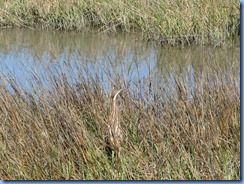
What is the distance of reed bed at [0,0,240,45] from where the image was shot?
568cm

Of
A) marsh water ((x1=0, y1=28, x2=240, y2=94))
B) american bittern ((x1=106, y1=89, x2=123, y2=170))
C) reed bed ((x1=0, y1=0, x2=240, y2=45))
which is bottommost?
marsh water ((x1=0, y1=28, x2=240, y2=94))

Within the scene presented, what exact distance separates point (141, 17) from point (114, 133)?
4375 mm

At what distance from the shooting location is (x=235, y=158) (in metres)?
2.64

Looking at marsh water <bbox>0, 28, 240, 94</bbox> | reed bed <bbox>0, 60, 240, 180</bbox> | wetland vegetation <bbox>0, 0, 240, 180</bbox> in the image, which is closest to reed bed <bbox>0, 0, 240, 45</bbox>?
marsh water <bbox>0, 28, 240, 94</bbox>

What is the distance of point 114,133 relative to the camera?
2924 millimetres

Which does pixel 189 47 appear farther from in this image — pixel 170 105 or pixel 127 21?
pixel 170 105

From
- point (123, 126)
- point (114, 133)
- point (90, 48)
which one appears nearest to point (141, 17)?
point (90, 48)

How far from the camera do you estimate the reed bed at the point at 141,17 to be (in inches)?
223

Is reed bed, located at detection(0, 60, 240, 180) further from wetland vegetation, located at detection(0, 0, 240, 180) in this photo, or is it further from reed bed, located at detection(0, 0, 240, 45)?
reed bed, located at detection(0, 0, 240, 45)

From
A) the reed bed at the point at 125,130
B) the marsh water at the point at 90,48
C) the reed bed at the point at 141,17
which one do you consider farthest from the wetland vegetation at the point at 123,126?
the marsh water at the point at 90,48

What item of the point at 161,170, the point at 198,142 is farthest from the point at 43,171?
the point at 198,142

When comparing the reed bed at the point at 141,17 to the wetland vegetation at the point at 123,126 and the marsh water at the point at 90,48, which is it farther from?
the wetland vegetation at the point at 123,126

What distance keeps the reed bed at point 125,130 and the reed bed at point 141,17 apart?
225 cm

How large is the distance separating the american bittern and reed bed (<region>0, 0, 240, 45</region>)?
2.54 metres
